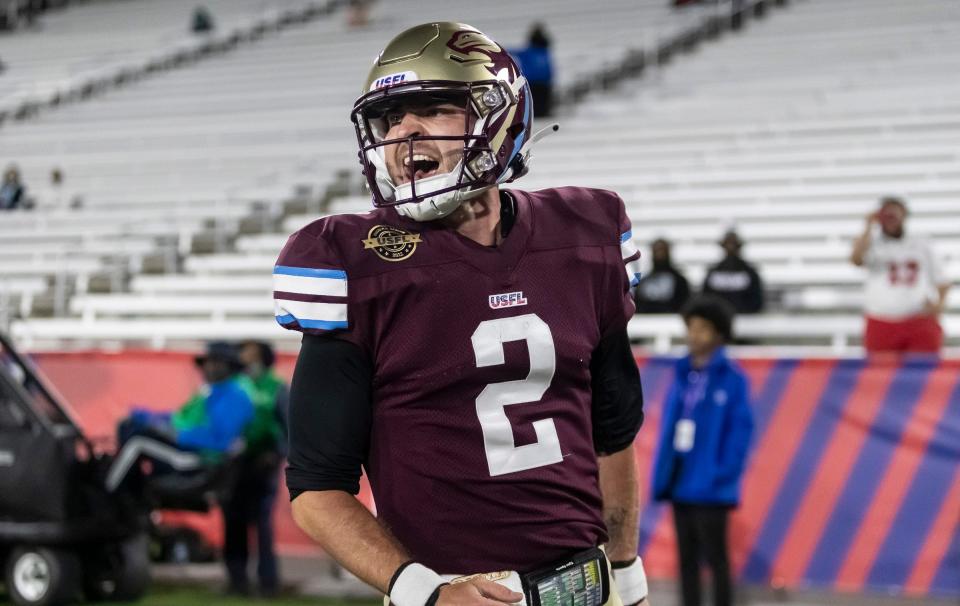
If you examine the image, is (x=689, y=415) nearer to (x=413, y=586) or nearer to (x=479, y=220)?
(x=479, y=220)

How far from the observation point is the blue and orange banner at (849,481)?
5.69 meters

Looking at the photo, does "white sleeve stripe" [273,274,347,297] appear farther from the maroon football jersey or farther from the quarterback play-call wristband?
the quarterback play-call wristband

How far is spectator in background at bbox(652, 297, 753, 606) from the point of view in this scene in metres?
5.11

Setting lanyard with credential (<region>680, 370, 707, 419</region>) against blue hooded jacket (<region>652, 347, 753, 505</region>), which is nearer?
blue hooded jacket (<region>652, 347, 753, 505</region>)

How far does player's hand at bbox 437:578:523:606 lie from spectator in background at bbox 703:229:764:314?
599cm

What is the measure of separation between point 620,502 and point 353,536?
520mm

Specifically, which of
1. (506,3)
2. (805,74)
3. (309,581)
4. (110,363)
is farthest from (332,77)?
(309,581)

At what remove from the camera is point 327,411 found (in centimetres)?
184

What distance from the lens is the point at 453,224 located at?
6.42 ft

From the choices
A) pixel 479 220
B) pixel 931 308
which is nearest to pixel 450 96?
pixel 479 220

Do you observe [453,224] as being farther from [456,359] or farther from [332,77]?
[332,77]

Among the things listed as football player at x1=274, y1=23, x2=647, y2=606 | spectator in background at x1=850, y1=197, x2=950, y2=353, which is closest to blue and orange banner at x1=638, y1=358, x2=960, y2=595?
spectator in background at x1=850, y1=197, x2=950, y2=353

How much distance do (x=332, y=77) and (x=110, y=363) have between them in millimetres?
8691

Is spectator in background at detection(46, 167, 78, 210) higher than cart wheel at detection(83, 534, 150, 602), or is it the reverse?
A: spectator in background at detection(46, 167, 78, 210)
